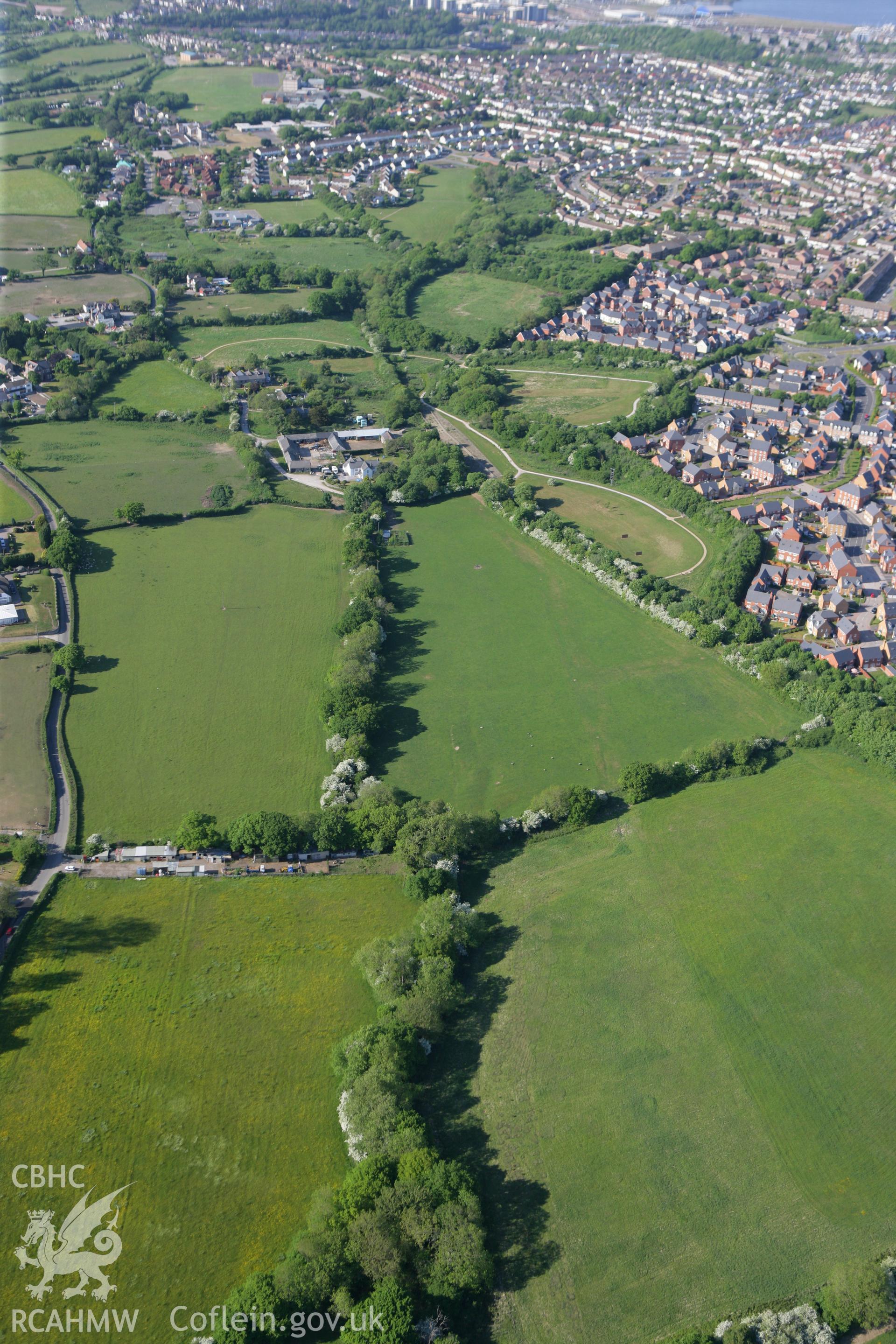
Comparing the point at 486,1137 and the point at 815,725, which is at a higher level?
the point at 815,725

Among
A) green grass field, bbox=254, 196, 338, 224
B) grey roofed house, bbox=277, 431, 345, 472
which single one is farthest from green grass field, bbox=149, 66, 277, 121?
grey roofed house, bbox=277, 431, 345, 472

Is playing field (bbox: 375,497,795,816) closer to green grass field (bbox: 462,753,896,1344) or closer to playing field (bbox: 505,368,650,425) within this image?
green grass field (bbox: 462,753,896,1344)

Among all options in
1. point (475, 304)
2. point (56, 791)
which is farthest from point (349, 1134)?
point (475, 304)

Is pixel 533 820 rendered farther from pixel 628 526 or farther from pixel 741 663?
pixel 628 526

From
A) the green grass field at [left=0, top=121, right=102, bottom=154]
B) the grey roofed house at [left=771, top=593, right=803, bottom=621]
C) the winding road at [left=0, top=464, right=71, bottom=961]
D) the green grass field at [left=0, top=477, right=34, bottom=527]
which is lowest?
the winding road at [left=0, top=464, right=71, bottom=961]

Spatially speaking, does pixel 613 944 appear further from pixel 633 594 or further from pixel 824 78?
pixel 824 78
